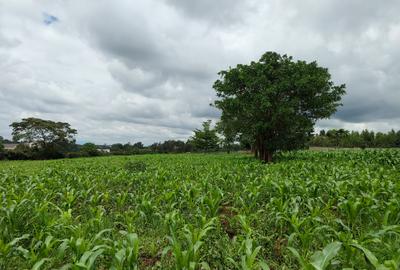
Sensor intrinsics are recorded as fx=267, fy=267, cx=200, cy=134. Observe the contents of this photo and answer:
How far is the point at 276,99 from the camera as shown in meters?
18.4

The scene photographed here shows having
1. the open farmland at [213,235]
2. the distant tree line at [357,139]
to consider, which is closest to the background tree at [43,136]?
the open farmland at [213,235]

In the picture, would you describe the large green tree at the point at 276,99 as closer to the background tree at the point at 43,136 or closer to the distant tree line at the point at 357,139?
the background tree at the point at 43,136

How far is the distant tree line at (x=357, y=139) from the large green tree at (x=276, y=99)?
58.1 metres

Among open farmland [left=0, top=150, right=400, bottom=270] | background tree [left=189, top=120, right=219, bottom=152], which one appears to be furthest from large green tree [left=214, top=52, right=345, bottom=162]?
background tree [left=189, top=120, right=219, bottom=152]

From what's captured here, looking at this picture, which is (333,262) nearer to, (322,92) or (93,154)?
(322,92)

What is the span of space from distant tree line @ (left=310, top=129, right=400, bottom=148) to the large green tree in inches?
2287

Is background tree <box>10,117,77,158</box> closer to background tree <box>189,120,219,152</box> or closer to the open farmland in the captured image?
background tree <box>189,120,219,152</box>

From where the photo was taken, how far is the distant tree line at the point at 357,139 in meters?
76.5

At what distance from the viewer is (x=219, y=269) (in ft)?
11.0

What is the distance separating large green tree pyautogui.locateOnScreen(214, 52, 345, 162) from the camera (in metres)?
17.9

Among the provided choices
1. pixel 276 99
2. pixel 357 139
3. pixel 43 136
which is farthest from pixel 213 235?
pixel 357 139

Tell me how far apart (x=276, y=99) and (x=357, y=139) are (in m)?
76.3

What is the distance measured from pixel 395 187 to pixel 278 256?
12.8ft

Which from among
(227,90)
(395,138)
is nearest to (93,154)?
(227,90)
